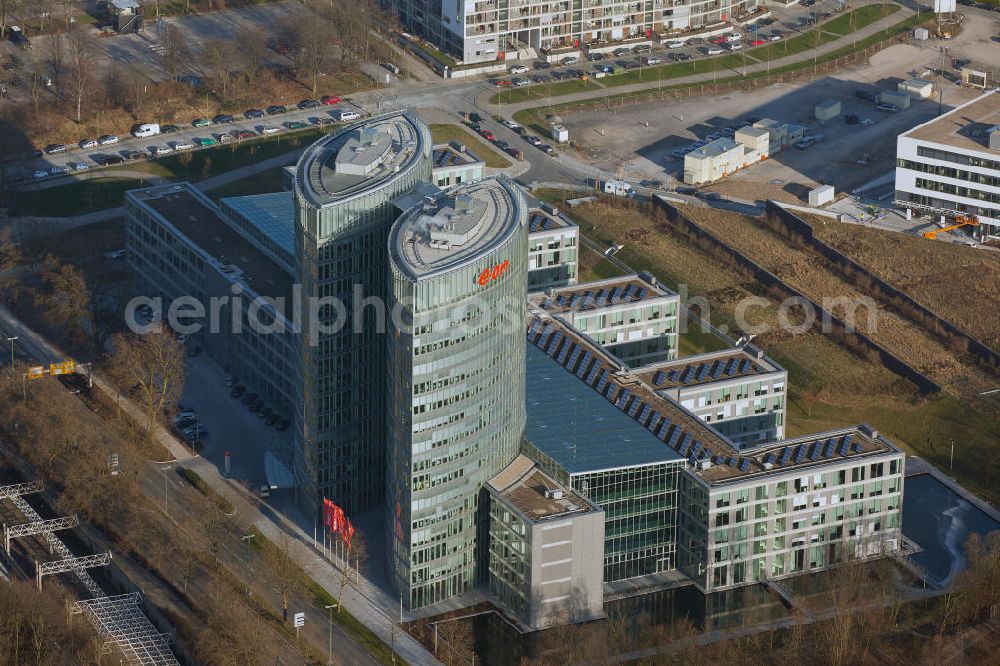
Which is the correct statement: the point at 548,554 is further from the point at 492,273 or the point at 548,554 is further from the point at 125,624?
the point at 125,624

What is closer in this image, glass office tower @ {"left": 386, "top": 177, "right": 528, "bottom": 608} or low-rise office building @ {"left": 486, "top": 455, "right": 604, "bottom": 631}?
glass office tower @ {"left": 386, "top": 177, "right": 528, "bottom": 608}

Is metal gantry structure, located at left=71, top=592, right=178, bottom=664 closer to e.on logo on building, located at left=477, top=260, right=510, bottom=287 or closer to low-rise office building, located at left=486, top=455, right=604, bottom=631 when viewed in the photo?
low-rise office building, located at left=486, top=455, right=604, bottom=631

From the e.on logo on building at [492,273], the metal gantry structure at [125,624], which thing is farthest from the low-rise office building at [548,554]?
the metal gantry structure at [125,624]

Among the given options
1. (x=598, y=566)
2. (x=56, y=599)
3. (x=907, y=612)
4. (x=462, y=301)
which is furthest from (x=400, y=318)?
(x=907, y=612)

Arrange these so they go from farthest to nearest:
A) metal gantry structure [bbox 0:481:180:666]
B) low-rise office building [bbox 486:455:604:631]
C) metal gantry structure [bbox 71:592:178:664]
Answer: low-rise office building [bbox 486:455:604:631], metal gantry structure [bbox 71:592:178:664], metal gantry structure [bbox 0:481:180:666]

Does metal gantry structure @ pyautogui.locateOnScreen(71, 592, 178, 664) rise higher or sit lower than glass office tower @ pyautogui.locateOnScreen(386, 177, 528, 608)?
lower

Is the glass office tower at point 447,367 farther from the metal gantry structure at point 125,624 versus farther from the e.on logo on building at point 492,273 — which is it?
the metal gantry structure at point 125,624

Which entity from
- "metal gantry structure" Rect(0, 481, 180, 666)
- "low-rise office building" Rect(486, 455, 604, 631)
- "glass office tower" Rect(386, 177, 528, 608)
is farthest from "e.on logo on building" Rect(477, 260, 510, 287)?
"metal gantry structure" Rect(0, 481, 180, 666)
